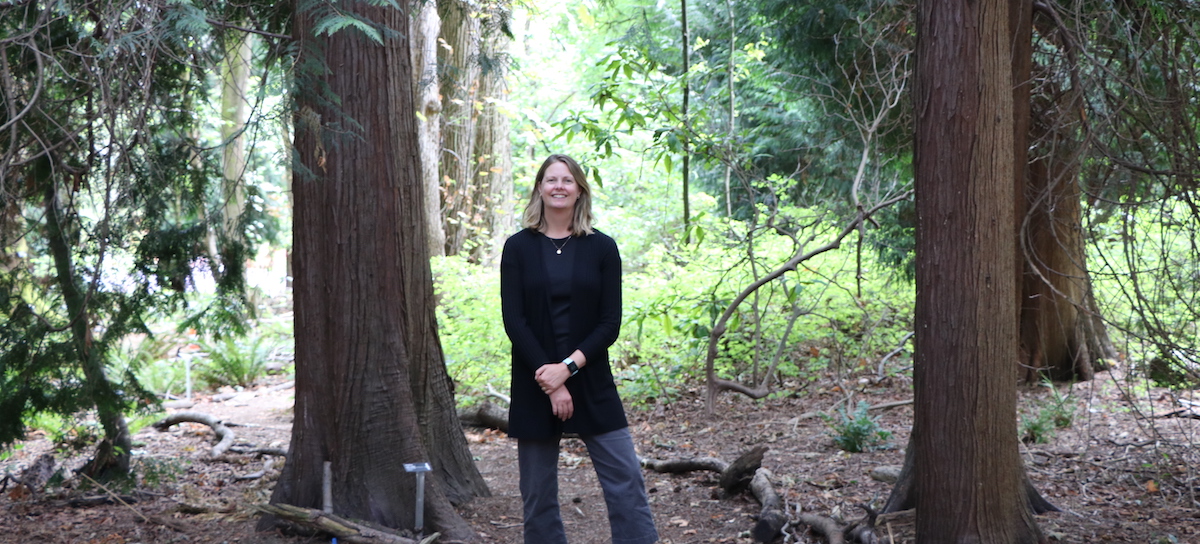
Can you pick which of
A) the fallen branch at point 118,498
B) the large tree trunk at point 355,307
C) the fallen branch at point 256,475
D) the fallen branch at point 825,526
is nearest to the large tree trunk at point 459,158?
the fallen branch at point 256,475

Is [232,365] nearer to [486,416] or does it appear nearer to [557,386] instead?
[486,416]

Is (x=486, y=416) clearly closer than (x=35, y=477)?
No

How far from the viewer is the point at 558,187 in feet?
12.4

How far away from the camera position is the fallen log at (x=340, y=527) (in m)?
4.40

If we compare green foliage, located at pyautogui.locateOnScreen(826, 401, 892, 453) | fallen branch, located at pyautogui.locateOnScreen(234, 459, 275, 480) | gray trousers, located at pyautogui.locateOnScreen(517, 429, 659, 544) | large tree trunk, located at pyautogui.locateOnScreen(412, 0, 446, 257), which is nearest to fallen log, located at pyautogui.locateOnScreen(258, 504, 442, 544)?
gray trousers, located at pyautogui.locateOnScreen(517, 429, 659, 544)

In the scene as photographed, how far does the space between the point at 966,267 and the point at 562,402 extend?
180 centimetres

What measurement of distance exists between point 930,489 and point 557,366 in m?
1.75

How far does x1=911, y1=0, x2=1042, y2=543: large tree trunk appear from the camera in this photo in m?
3.57

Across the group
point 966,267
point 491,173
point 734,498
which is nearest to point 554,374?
point 966,267

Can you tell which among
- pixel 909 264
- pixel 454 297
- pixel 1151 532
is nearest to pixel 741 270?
pixel 909 264

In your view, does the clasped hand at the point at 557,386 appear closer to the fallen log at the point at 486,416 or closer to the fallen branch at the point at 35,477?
the fallen branch at the point at 35,477

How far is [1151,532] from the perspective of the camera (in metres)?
4.32

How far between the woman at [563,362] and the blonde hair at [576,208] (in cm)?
4

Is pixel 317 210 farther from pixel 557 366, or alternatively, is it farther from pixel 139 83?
pixel 557 366
